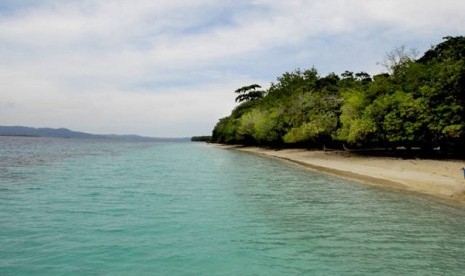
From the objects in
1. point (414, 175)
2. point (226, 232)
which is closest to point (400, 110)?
point (414, 175)

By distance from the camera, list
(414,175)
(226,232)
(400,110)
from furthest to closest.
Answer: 1. (400,110)
2. (414,175)
3. (226,232)

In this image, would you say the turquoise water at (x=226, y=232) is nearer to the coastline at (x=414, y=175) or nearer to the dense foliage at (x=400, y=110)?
the coastline at (x=414, y=175)

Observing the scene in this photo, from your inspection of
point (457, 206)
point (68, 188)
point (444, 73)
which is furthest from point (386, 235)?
point (444, 73)

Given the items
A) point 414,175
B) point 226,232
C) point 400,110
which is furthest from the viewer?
point 400,110

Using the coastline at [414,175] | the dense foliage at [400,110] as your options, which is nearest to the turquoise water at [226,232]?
the coastline at [414,175]

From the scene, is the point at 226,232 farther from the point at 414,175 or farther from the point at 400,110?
the point at 400,110

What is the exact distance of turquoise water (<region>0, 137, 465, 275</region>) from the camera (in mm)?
10789

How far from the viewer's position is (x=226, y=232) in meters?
14.6

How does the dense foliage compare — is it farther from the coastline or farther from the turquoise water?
the turquoise water

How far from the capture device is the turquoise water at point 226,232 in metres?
10.8

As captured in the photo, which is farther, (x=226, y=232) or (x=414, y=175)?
(x=414, y=175)

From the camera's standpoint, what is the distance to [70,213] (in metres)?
17.4

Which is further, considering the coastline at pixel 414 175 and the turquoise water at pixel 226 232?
the coastline at pixel 414 175

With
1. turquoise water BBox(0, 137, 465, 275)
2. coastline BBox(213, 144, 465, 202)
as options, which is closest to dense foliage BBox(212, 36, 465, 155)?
coastline BBox(213, 144, 465, 202)
